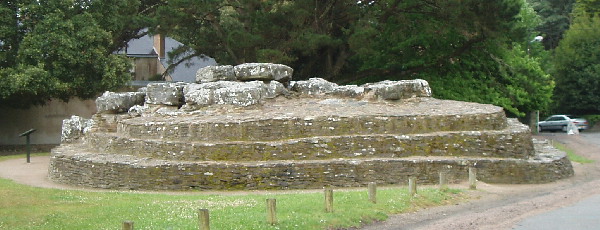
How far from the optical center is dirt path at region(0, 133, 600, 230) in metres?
15.1

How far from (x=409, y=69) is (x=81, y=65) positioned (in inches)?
625

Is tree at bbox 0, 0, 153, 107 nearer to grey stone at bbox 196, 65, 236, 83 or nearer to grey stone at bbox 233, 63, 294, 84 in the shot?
grey stone at bbox 196, 65, 236, 83

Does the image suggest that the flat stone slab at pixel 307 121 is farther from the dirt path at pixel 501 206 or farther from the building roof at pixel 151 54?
the building roof at pixel 151 54

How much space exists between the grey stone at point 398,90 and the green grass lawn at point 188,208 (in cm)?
678

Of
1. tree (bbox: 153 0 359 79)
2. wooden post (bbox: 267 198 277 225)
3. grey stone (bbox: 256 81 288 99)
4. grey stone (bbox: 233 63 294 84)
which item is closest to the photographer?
wooden post (bbox: 267 198 277 225)

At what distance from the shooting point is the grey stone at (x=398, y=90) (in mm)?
25594

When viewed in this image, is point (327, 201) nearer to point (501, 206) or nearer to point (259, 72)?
point (501, 206)

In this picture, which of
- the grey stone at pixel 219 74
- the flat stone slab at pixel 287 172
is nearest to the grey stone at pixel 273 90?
the grey stone at pixel 219 74

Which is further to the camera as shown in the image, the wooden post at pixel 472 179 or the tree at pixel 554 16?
the tree at pixel 554 16

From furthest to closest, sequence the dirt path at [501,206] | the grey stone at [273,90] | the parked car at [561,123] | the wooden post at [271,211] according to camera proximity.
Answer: the parked car at [561,123]
the grey stone at [273,90]
the dirt path at [501,206]
the wooden post at [271,211]

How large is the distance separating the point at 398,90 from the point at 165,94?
8.55 metres

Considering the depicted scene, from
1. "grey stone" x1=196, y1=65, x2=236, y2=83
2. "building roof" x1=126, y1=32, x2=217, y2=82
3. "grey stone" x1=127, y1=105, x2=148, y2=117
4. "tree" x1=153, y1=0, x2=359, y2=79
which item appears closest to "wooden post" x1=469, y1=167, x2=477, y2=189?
"grey stone" x1=196, y1=65, x2=236, y2=83

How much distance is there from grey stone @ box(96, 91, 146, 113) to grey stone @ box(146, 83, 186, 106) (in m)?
1.89

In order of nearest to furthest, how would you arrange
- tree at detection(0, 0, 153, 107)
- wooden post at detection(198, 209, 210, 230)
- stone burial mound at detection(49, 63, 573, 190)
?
wooden post at detection(198, 209, 210, 230), stone burial mound at detection(49, 63, 573, 190), tree at detection(0, 0, 153, 107)
